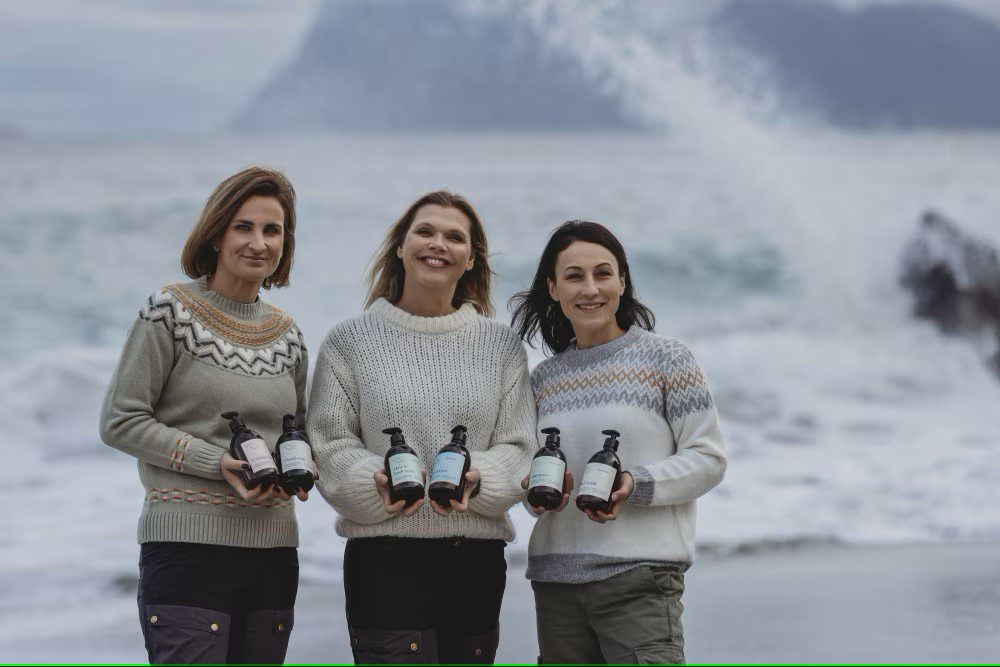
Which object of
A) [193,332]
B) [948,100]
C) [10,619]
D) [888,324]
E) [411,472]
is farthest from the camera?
[948,100]

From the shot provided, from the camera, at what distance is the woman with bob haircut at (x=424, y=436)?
3.25 m

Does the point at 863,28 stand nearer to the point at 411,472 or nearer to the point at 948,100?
the point at 948,100

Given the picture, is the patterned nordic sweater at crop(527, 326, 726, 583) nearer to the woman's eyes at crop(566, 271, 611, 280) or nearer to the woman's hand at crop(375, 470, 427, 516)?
the woman's eyes at crop(566, 271, 611, 280)

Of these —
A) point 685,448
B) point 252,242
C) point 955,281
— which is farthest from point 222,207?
point 955,281

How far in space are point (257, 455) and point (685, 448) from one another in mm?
1119

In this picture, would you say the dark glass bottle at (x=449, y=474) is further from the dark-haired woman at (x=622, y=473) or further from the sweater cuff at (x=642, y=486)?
the sweater cuff at (x=642, y=486)

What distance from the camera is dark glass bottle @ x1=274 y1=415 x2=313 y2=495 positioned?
3156 mm

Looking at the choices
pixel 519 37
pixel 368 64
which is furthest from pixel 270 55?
pixel 519 37

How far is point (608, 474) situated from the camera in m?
3.19

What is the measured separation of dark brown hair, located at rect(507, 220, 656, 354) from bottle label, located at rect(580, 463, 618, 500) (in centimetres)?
60

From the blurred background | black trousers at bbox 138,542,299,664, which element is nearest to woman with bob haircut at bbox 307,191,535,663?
black trousers at bbox 138,542,299,664

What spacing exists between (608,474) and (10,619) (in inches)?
189

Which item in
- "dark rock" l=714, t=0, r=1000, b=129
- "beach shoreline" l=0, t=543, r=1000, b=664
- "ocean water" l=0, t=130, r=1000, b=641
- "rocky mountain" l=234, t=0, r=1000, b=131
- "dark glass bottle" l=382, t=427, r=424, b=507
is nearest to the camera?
"dark glass bottle" l=382, t=427, r=424, b=507

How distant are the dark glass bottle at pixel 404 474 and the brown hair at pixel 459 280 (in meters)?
0.63
